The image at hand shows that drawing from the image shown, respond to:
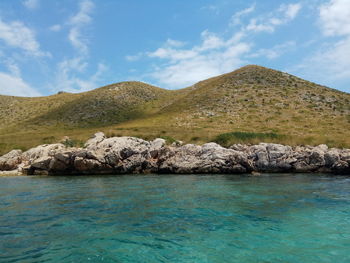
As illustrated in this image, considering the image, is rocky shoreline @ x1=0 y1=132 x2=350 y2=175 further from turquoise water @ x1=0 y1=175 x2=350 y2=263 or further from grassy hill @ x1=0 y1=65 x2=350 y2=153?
turquoise water @ x1=0 y1=175 x2=350 y2=263

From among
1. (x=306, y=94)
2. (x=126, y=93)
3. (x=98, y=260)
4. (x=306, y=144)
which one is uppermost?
(x=126, y=93)

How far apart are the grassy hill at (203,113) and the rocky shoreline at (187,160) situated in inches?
258

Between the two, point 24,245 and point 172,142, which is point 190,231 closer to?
point 24,245

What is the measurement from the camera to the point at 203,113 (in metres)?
70.0

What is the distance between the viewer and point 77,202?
1451 centimetres

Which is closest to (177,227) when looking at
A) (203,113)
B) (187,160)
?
(187,160)

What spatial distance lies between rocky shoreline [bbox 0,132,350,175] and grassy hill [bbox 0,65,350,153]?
258 inches

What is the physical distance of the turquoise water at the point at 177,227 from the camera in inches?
294

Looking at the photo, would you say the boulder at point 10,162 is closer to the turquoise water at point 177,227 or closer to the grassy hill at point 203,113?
the grassy hill at point 203,113

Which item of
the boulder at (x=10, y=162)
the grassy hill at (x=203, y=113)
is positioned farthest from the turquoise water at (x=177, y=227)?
the grassy hill at (x=203, y=113)

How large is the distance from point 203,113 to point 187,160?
4117cm

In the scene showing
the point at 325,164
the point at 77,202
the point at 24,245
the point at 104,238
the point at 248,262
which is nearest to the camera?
the point at 248,262

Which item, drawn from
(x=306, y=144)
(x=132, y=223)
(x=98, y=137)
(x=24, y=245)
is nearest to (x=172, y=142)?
(x=98, y=137)

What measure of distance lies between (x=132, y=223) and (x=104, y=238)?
1.77m
